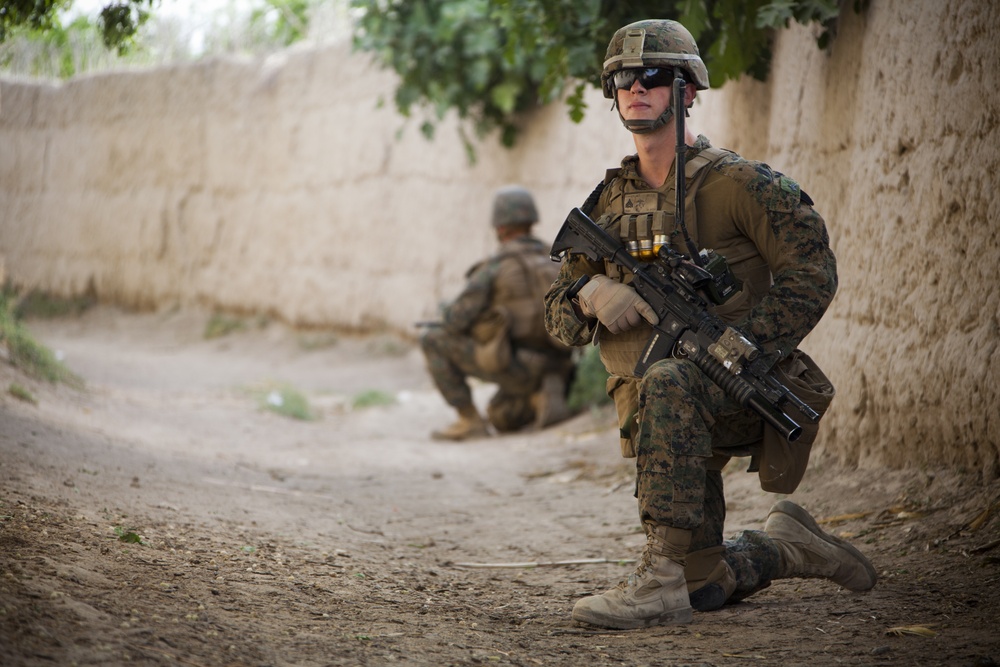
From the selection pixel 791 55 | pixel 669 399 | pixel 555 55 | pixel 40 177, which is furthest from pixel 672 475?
pixel 40 177

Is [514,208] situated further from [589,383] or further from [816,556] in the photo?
[816,556]

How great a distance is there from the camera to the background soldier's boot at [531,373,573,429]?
697 centimetres

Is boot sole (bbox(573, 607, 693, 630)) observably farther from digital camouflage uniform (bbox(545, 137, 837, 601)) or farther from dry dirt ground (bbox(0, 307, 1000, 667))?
digital camouflage uniform (bbox(545, 137, 837, 601))

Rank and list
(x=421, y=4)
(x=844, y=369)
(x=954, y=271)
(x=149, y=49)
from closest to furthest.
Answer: (x=954, y=271), (x=844, y=369), (x=421, y=4), (x=149, y=49)

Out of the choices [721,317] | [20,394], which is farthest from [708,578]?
[20,394]

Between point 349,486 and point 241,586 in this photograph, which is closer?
point 241,586

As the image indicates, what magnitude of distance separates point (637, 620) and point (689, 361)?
664 mm

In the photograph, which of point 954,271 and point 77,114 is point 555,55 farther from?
point 77,114

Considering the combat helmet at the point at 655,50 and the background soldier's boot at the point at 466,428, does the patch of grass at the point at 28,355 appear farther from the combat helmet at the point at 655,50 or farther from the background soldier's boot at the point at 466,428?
the combat helmet at the point at 655,50

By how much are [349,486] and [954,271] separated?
2903 millimetres

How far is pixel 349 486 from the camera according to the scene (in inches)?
206

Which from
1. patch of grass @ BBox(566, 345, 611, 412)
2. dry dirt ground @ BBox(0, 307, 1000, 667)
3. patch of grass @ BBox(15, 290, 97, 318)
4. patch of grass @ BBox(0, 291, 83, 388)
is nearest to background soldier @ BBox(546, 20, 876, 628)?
dry dirt ground @ BBox(0, 307, 1000, 667)

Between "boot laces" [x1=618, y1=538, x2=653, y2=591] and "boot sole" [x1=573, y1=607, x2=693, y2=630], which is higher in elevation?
"boot laces" [x1=618, y1=538, x2=653, y2=591]

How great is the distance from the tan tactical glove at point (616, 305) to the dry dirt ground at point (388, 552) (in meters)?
0.79
